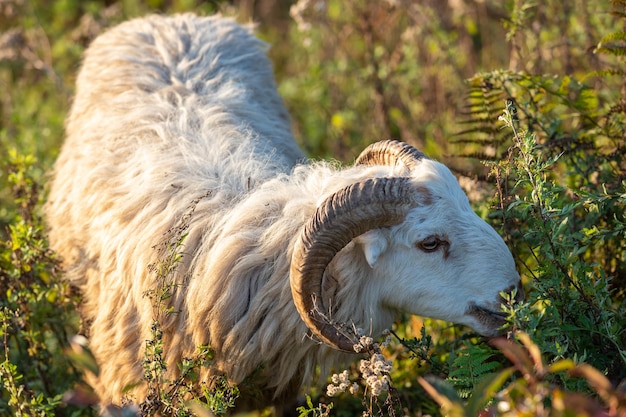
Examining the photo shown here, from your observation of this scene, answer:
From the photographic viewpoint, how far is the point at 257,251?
3254 mm

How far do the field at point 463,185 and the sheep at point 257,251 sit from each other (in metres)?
0.17

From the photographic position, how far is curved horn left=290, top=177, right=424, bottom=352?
2.94m

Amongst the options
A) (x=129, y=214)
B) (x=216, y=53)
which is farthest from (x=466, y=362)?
(x=216, y=53)

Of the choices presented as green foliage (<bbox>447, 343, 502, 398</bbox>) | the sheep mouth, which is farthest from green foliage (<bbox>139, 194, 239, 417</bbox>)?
the sheep mouth

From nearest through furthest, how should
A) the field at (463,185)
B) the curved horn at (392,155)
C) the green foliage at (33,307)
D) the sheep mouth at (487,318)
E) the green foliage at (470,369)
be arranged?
the field at (463,185) < the green foliage at (470,369) < the sheep mouth at (487,318) < the curved horn at (392,155) < the green foliage at (33,307)

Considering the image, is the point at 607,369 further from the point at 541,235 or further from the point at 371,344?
the point at 371,344

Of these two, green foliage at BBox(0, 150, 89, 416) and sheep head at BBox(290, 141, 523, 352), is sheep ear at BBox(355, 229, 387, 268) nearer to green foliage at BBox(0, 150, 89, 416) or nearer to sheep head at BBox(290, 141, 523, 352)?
sheep head at BBox(290, 141, 523, 352)

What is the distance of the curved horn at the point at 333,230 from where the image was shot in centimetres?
294

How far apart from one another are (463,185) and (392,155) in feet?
3.98

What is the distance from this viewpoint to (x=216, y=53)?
16.1ft

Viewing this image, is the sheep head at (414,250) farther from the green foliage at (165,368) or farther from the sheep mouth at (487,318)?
the green foliage at (165,368)

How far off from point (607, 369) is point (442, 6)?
17.9ft

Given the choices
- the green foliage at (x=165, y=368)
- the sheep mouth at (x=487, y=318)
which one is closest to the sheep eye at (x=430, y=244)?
the sheep mouth at (x=487, y=318)

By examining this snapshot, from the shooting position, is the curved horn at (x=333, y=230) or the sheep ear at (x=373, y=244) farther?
the sheep ear at (x=373, y=244)
